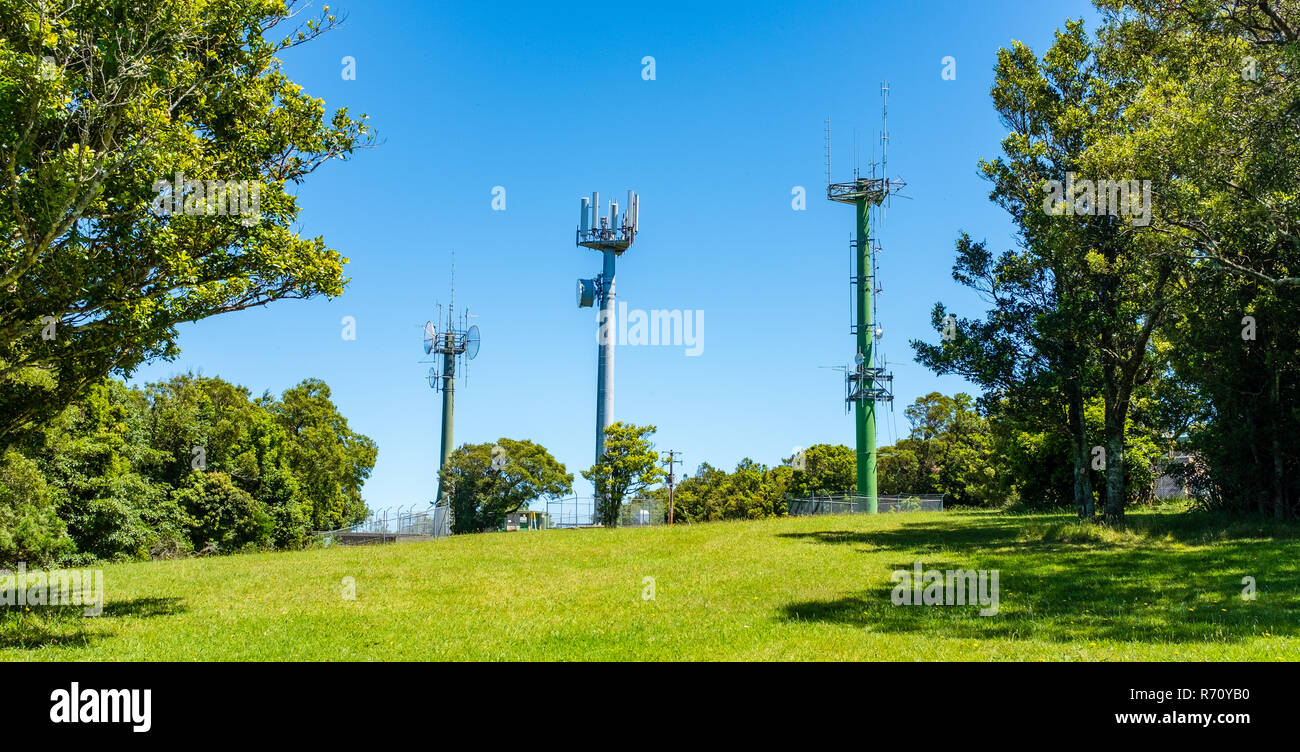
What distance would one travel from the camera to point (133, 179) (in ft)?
43.1

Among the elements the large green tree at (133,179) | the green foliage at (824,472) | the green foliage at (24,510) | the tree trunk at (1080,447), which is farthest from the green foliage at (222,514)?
the green foliage at (824,472)

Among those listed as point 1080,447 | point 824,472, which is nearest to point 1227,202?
point 1080,447

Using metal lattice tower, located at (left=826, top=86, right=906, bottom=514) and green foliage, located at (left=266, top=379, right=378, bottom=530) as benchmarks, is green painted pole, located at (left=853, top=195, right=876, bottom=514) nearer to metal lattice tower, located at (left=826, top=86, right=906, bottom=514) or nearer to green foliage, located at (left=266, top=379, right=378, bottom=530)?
metal lattice tower, located at (left=826, top=86, right=906, bottom=514)

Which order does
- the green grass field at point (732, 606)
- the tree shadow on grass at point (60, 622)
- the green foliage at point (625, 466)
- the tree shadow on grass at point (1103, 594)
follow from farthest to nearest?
the green foliage at point (625, 466) → the tree shadow on grass at point (60, 622) → the tree shadow on grass at point (1103, 594) → the green grass field at point (732, 606)

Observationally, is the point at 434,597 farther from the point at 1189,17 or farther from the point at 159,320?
the point at 1189,17

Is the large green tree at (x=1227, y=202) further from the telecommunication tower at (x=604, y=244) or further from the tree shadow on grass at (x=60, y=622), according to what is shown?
the telecommunication tower at (x=604, y=244)

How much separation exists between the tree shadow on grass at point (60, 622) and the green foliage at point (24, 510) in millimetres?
12626

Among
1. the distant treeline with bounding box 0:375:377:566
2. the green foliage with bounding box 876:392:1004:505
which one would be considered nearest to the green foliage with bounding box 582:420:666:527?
the distant treeline with bounding box 0:375:377:566

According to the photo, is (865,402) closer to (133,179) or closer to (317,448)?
(317,448)

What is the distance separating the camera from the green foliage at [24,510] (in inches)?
1070

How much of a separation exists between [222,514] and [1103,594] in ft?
153

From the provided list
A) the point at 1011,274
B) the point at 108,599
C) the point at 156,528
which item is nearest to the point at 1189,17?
the point at 1011,274
